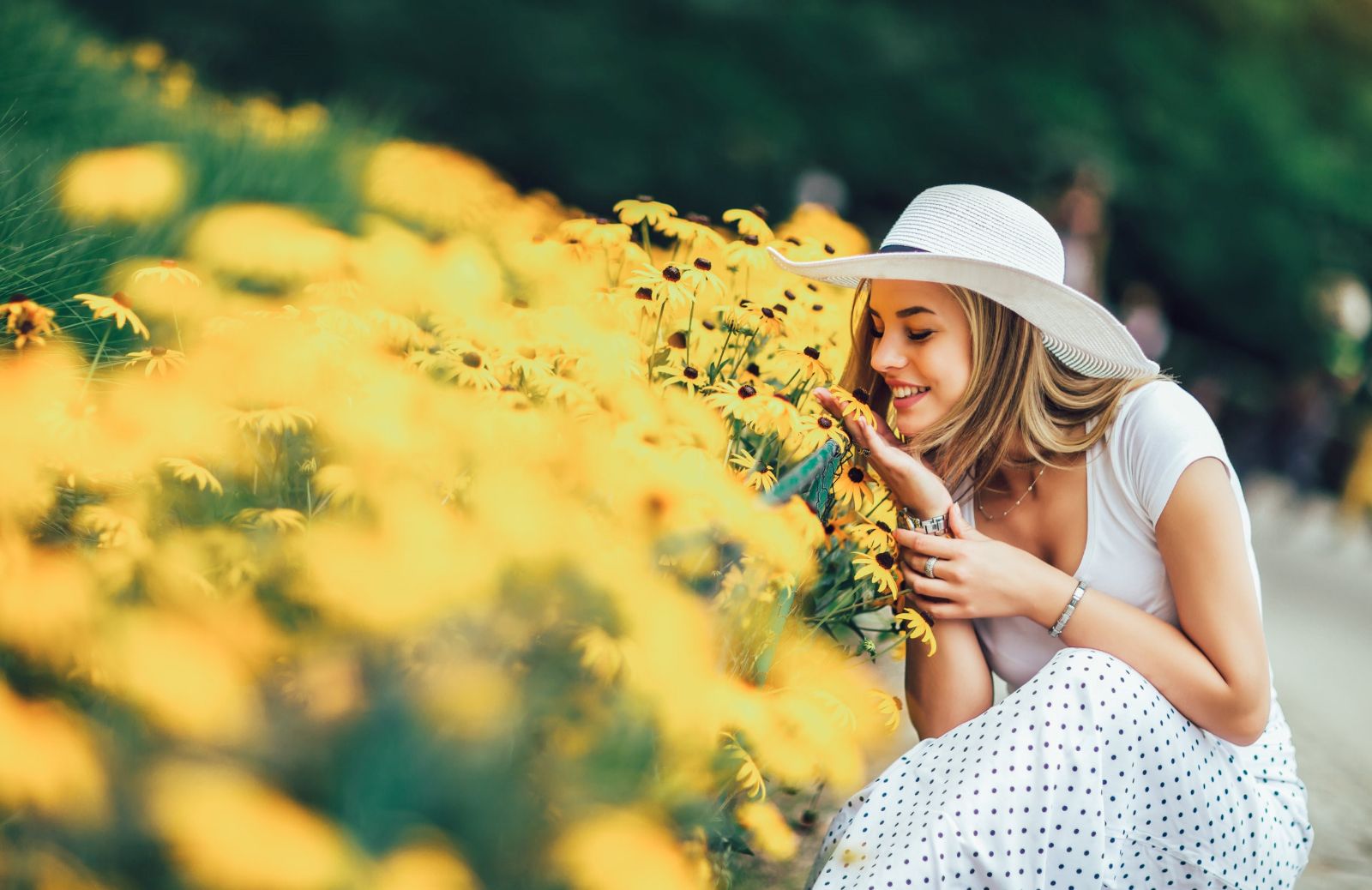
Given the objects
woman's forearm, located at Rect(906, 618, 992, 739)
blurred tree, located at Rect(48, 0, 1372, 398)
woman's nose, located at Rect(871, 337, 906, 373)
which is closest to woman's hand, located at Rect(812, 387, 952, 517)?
woman's nose, located at Rect(871, 337, 906, 373)

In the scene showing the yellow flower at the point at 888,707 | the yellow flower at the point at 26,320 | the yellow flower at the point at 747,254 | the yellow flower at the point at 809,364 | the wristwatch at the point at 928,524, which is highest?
the yellow flower at the point at 747,254

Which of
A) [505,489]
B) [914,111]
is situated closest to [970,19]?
[914,111]

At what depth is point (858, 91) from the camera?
9180 millimetres

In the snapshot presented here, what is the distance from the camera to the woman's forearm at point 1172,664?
5.73 feet

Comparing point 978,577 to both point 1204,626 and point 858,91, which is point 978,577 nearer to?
point 1204,626

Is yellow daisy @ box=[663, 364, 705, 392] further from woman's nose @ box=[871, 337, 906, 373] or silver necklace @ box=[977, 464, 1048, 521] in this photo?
silver necklace @ box=[977, 464, 1048, 521]

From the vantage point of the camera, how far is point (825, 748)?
5.04 feet

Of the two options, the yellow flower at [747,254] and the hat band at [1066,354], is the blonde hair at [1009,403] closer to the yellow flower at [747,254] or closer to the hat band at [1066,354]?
the hat band at [1066,354]

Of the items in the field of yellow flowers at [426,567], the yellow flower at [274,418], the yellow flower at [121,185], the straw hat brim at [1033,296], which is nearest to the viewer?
the field of yellow flowers at [426,567]

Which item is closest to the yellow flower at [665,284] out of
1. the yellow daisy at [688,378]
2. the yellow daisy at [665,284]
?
the yellow daisy at [665,284]

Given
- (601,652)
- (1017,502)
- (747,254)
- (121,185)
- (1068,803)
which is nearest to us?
(601,652)

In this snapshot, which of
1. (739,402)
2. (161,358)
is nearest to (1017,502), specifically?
(739,402)

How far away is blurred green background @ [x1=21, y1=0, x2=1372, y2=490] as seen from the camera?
339 inches

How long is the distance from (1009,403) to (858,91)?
25.4 feet
